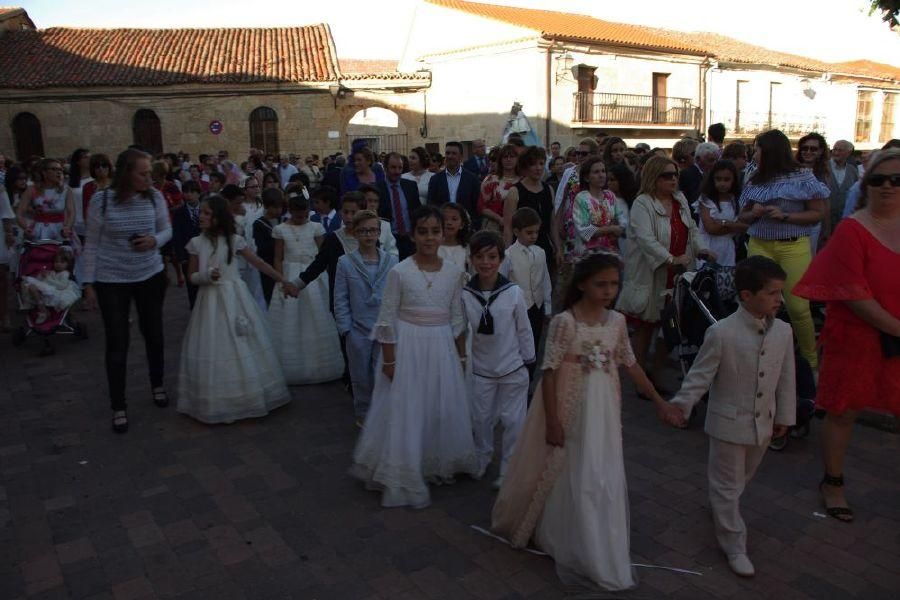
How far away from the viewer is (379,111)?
136 feet

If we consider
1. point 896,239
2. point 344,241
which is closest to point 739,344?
point 896,239

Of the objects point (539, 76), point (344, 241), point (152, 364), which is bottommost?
point (152, 364)

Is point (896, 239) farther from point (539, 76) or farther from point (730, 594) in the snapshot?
point (539, 76)

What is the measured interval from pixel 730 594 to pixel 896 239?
75.7 inches

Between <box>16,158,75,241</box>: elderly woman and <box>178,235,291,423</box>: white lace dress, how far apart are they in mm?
3751

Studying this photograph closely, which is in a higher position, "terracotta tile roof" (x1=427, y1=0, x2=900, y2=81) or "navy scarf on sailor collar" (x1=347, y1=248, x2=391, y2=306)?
"terracotta tile roof" (x1=427, y1=0, x2=900, y2=81)

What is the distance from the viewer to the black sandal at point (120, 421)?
17.0 feet

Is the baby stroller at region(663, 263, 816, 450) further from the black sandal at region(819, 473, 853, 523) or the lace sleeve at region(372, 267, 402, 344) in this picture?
the lace sleeve at region(372, 267, 402, 344)

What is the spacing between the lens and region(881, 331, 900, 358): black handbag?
11.7ft

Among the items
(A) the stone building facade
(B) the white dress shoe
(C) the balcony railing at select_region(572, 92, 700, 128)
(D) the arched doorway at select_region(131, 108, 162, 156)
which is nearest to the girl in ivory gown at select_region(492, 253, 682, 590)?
(B) the white dress shoe

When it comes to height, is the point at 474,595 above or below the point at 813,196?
below

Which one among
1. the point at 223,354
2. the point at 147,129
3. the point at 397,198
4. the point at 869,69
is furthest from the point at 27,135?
the point at 869,69

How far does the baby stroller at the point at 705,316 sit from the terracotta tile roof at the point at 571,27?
74.8ft

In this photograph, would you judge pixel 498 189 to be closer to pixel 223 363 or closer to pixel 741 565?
pixel 223 363
